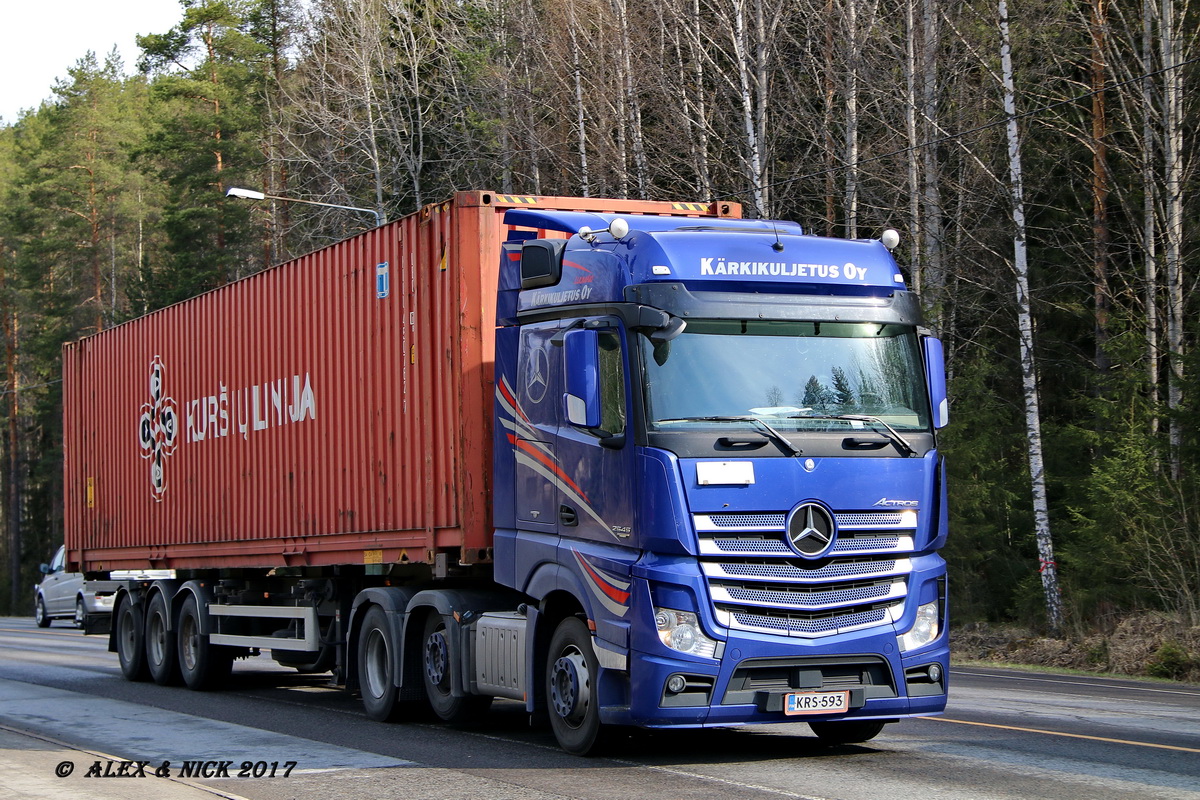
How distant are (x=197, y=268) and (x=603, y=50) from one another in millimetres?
24251

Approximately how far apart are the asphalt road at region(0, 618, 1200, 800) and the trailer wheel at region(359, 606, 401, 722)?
0.20m

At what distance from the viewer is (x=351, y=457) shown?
508 inches

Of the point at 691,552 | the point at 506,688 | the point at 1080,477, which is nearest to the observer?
the point at 691,552

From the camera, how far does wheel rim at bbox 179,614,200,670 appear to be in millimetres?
16047

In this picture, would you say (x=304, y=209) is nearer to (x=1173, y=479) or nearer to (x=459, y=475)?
(x=1173, y=479)

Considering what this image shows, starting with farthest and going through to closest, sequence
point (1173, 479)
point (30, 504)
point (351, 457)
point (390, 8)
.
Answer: point (30, 504)
point (390, 8)
point (1173, 479)
point (351, 457)

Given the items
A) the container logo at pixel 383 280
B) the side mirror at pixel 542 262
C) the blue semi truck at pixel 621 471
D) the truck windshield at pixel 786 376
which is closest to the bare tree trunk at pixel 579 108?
the blue semi truck at pixel 621 471

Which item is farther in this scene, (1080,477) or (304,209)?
(304,209)

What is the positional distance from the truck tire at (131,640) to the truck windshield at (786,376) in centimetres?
1073

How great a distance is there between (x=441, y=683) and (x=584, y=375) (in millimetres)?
3530

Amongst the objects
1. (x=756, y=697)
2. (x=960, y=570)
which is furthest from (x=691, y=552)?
(x=960, y=570)

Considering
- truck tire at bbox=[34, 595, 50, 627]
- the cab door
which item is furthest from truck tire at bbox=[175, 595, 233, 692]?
truck tire at bbox=[34, 595, 50, 627]

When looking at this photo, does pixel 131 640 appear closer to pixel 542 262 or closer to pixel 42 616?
pixel 542 262

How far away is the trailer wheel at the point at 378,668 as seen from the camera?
38.9 feet
